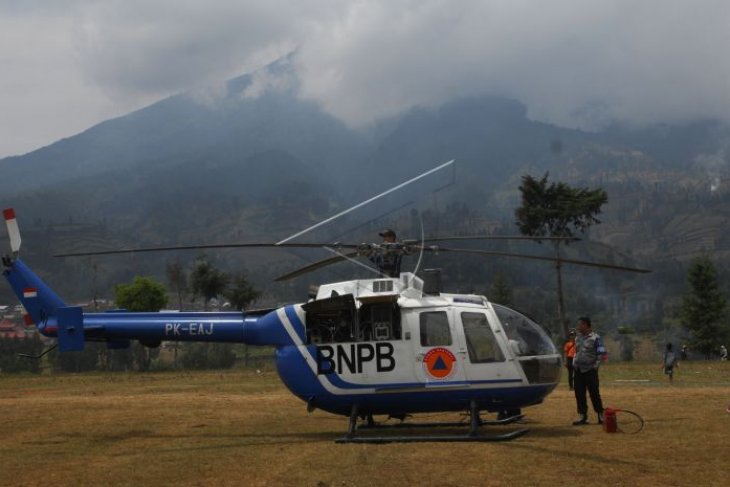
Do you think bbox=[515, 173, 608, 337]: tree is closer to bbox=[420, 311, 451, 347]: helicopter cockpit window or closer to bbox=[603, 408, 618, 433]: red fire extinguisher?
bbox=[420, 311, 451, 347]: helicopter cockpit window

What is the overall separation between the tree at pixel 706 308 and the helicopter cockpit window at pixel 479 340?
201ft

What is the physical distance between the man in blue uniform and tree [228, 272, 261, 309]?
56.2m

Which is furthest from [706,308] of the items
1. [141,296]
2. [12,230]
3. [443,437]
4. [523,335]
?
[12,230]

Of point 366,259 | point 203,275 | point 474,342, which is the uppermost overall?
point 203,275

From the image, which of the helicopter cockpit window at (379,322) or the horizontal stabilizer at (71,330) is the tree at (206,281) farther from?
the helicopter cockpit window at (379,322)

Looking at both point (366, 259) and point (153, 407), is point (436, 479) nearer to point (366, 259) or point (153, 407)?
point (366, 259)

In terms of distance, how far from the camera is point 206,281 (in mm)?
68875

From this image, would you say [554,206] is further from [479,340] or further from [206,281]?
[479,340]

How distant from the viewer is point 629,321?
188000 mm

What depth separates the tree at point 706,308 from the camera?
7144 cm

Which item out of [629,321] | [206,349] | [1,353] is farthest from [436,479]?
[629,321]

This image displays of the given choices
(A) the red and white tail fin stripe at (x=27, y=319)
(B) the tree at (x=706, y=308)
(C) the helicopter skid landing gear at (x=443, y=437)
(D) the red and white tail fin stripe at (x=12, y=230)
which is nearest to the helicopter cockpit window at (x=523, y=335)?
(C) the helicopter skid landing gear at (x=443, y=437)

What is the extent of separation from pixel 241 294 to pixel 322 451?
58000 millimetres

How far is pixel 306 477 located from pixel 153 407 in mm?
10986
